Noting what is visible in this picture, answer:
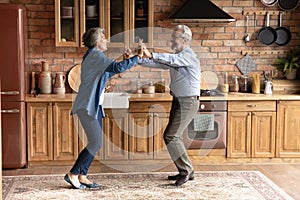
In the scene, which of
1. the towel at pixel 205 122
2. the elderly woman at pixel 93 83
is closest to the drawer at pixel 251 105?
the towel at pixel 205 122

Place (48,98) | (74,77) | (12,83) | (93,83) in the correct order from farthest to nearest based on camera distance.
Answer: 1. (74,77)
2. (48,98)
3. (12,83)
4. (93,83)

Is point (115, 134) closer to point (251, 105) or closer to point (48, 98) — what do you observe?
point (48, 98)

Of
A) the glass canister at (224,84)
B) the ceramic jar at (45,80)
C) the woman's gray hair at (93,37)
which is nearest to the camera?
the woman's gray hair at (93,37)

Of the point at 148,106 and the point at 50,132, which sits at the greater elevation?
the point at 148,106

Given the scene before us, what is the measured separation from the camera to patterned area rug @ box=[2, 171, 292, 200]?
4.77 metres

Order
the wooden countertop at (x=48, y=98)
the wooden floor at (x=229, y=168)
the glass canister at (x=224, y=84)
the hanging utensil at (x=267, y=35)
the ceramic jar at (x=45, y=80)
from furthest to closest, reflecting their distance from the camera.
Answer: the hanging utensil at (x=267, y=35) → the glass canister at (x=224, y=84) → the ceramic jar at (x=45, y=80) → the wooden countertop at (x=48, y=98) → the wooden floor at (x=229, y=168)

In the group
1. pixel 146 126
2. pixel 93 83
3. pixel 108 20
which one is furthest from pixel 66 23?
pixel 93 83

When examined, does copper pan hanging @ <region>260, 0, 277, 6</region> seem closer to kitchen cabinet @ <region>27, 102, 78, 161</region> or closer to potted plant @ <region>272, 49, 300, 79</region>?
potted plant @ <region>272, 49, 300, 79</region>

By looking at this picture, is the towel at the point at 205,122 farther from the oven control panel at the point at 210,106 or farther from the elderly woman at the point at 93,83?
the elderly woman at the point at 93,83

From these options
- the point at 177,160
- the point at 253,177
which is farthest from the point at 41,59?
the point at 253,177

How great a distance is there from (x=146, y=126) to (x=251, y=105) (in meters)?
1.23

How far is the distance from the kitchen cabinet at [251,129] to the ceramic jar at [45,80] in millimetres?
2131

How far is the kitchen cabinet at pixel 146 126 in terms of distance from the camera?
5.92 m

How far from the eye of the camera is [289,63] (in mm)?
6496
